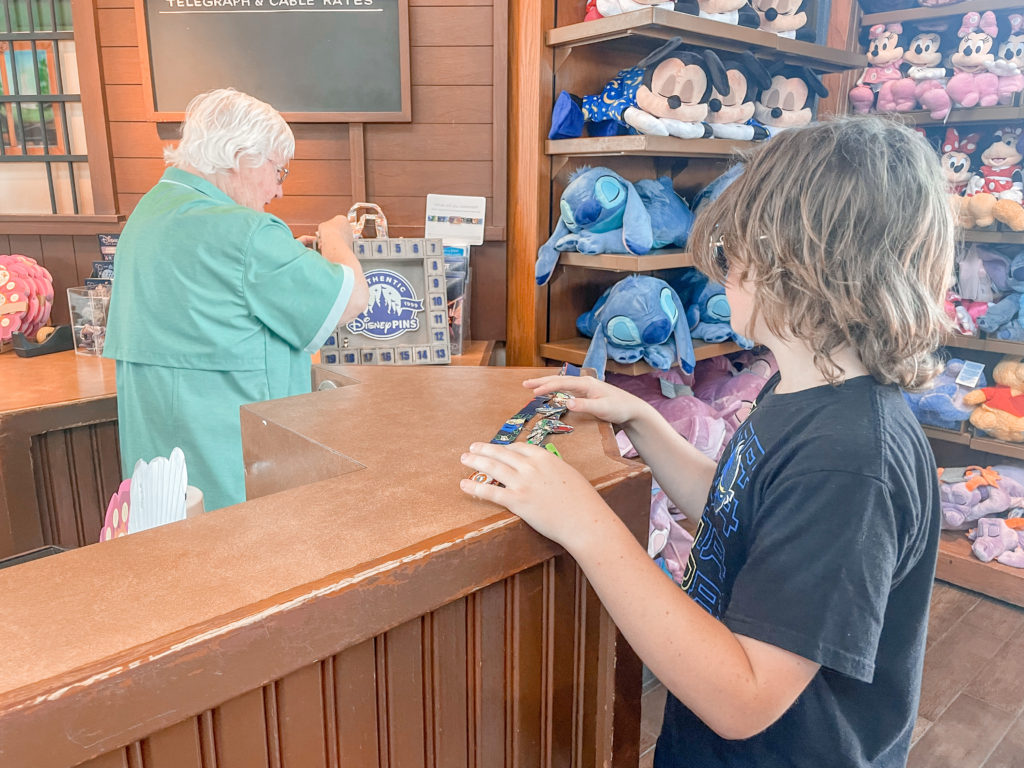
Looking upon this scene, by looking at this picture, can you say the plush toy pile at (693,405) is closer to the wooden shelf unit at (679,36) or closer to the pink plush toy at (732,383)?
the pink plush toy at (732,383)

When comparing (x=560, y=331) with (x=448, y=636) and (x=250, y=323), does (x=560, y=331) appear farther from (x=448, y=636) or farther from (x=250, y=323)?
(x=448, y=636)

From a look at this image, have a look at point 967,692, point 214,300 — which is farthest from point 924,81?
point 214,300

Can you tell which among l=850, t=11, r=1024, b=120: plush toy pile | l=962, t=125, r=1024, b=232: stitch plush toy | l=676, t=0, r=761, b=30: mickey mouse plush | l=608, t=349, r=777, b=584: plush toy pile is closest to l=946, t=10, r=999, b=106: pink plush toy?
l=850, t=11, r=1024, b=120: plush toy pile

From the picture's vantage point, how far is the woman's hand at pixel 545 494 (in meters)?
0.76

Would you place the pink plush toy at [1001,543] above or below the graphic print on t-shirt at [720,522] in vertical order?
below

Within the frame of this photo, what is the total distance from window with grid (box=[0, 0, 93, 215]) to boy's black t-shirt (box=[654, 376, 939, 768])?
8.39ft

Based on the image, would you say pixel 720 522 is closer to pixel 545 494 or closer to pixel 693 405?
pixel 545 494

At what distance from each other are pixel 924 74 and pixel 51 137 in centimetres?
308

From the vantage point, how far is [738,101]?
91.9 inches

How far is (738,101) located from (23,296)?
2.23 metres

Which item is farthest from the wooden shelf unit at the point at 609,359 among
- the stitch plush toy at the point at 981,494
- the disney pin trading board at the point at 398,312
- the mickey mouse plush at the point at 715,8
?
the stitch plush toy at the point at 981,494

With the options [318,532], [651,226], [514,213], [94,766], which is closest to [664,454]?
[318,532]

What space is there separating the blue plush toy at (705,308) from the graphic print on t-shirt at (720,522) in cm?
152

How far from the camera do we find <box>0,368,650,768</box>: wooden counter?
53cm
